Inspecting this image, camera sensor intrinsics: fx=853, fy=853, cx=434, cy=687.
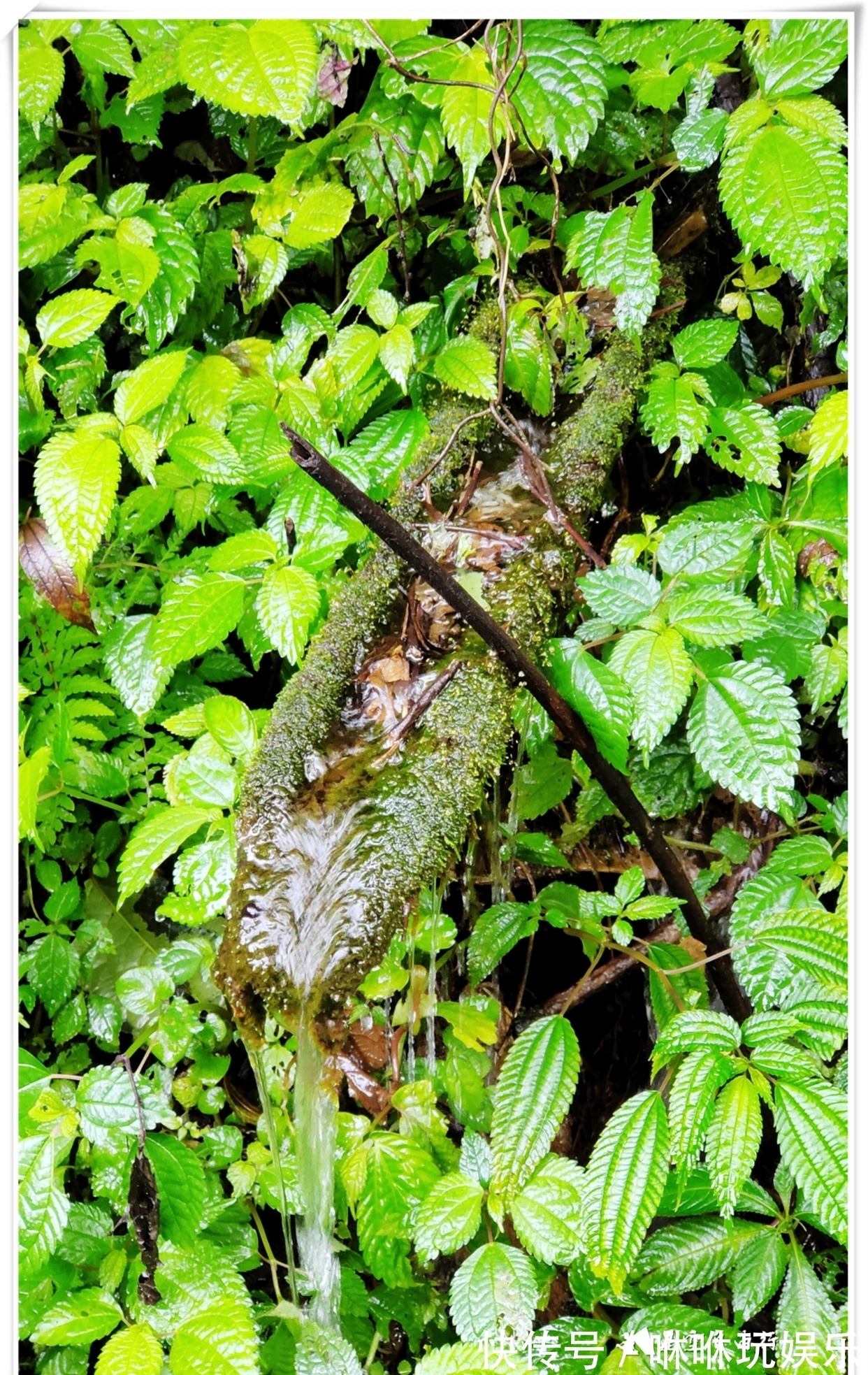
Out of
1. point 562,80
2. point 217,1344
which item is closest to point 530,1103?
point 217,1344

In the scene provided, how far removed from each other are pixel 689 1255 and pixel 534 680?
621 millimetres

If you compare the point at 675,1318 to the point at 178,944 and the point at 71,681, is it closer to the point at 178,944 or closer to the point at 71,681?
the point at 178,944

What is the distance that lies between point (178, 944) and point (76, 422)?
0.63 meters

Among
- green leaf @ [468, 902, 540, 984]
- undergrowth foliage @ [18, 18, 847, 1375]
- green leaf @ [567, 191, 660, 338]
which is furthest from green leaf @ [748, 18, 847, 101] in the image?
green leaf @ [468, 902, 540, 984]

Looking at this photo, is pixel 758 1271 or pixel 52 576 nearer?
pixel 758 1271

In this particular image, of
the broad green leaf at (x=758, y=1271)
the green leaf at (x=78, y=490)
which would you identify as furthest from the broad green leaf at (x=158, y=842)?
the broad green leaf at (x=758, y=1271)

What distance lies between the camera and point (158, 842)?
2.89 ft

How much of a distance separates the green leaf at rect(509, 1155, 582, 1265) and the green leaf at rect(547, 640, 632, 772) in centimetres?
40

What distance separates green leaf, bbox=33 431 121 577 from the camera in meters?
0.82

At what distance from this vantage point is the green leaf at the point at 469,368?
0.91 metres

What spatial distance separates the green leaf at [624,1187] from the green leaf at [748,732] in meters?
0.29

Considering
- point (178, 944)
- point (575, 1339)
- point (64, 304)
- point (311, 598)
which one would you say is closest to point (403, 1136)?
point (575, 1339)

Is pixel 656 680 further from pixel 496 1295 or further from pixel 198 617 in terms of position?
pixel 496 1295

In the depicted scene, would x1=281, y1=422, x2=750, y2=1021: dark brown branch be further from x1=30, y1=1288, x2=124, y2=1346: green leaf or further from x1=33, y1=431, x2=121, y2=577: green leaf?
x1=30, y1=1288, x2=124, y2=1346: green leaf
